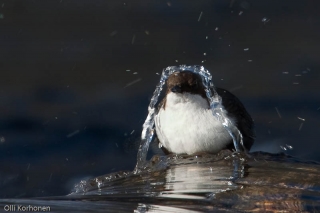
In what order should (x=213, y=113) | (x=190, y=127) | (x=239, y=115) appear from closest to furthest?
1. (x=190, y=127)
2. (x=213, y=113)
3. (x=239, y=115)

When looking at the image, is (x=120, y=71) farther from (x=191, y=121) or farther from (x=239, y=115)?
(x=191, y=121)

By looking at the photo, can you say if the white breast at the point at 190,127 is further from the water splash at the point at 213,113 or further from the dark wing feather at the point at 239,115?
the dark wing feather at the point at 239,115

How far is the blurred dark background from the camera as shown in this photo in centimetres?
994

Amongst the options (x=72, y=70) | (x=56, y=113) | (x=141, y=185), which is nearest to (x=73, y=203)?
(x=141, y=185)

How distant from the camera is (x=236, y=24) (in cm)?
1300

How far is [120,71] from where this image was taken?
12.0m

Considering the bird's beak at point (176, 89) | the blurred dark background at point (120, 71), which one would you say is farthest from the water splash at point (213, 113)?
the blurred dark background at point (120, 71)

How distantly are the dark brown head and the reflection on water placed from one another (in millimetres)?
759

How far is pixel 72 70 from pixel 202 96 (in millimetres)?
5392

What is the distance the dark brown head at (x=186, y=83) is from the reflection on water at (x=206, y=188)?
759 millimetres

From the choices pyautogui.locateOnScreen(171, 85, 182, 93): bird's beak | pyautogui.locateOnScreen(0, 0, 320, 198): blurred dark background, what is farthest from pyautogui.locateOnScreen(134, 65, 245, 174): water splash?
pyautogui.locateOnScreen(0, 0, 320, 198): blurred dark background

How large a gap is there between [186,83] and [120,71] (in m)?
5.05

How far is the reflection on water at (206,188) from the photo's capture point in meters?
4.50

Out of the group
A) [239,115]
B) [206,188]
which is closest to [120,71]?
[239,115]
